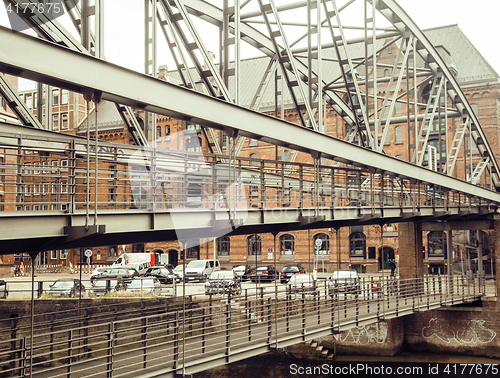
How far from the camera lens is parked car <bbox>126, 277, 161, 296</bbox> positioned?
2470cm

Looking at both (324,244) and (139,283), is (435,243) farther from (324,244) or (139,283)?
(139,283)

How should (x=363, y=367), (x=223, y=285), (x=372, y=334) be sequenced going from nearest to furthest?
(x=223, y=285) < (x=363, y=367) < (x=372, y=334)

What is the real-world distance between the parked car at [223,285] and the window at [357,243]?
52.0 ft

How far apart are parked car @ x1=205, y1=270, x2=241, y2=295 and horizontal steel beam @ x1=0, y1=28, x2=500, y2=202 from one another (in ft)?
12.0

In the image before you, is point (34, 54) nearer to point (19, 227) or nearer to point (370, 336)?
point (19, 227)

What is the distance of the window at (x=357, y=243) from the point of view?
131 ft

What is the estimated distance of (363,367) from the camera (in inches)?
869

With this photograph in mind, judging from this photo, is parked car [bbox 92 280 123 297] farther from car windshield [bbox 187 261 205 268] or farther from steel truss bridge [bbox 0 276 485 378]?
steel truss bridge [bbox 0 276 485 378]

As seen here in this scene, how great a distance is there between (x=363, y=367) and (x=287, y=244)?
19.3m

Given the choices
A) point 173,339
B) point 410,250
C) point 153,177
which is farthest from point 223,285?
point 153,177

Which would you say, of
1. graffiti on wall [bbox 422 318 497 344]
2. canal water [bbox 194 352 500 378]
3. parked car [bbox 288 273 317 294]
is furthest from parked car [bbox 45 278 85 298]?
graffiti on wall [bbox 422 318 497 344]

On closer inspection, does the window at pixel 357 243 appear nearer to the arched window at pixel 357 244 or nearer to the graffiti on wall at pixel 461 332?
the arched window at pixel 357 244

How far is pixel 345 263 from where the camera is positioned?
40.1m

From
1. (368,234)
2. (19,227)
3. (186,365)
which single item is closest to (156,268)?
(368,234)
